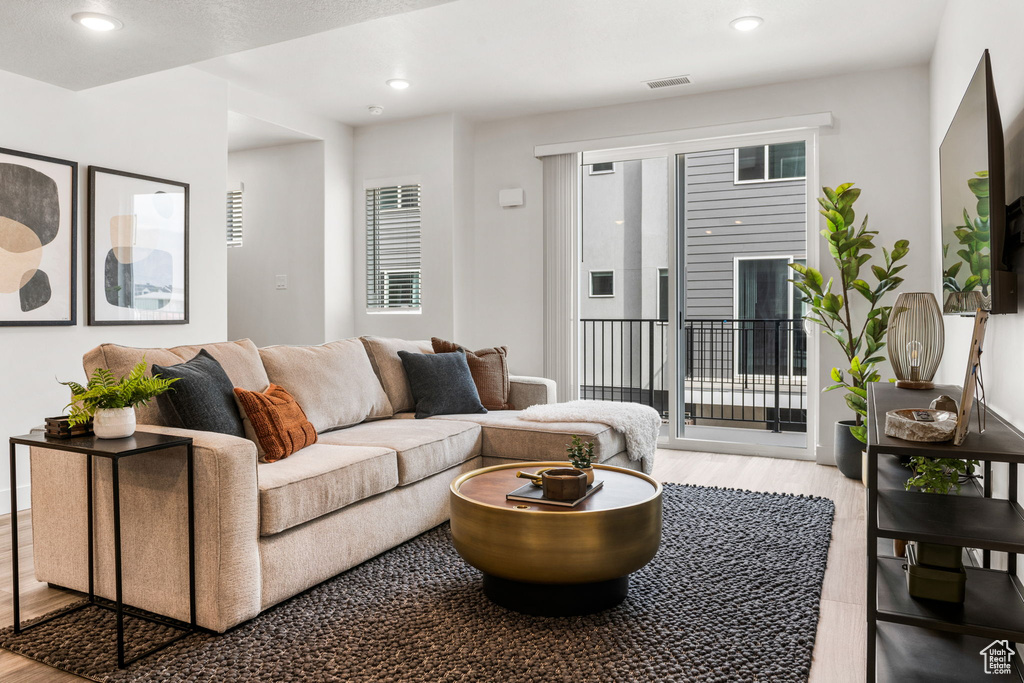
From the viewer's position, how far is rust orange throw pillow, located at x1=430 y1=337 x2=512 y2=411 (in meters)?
4.11

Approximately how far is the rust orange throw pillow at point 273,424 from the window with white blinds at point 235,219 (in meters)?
3.72

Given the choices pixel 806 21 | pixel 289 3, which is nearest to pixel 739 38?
pixel 806 21

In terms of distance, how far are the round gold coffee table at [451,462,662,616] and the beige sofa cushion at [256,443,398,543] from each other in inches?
17.5

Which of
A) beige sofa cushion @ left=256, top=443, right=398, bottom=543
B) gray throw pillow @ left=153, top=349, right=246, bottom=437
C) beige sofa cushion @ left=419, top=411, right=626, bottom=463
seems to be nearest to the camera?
beige sofa cushion @ left=256, top=443, right=398, bottom=543

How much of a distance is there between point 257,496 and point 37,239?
7.98 ft

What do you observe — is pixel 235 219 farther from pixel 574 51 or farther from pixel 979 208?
pixel 979 208

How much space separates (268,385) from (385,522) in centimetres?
83

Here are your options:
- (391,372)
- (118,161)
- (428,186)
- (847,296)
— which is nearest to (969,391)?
(391,372)

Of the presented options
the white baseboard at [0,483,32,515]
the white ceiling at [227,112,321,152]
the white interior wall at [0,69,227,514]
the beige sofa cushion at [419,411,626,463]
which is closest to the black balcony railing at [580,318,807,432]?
the beige sofa cushion at [419,411,626,463]

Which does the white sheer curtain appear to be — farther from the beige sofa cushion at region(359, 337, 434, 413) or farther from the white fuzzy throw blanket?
the beige sofa cushion at region(359, 337, 434, 413)

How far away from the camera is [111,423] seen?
2.13 metres

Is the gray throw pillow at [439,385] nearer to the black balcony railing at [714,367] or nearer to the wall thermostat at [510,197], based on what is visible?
the black balcony railing at [714,367]

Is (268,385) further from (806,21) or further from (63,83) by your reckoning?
(806,21)

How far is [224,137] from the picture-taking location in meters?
4.72
